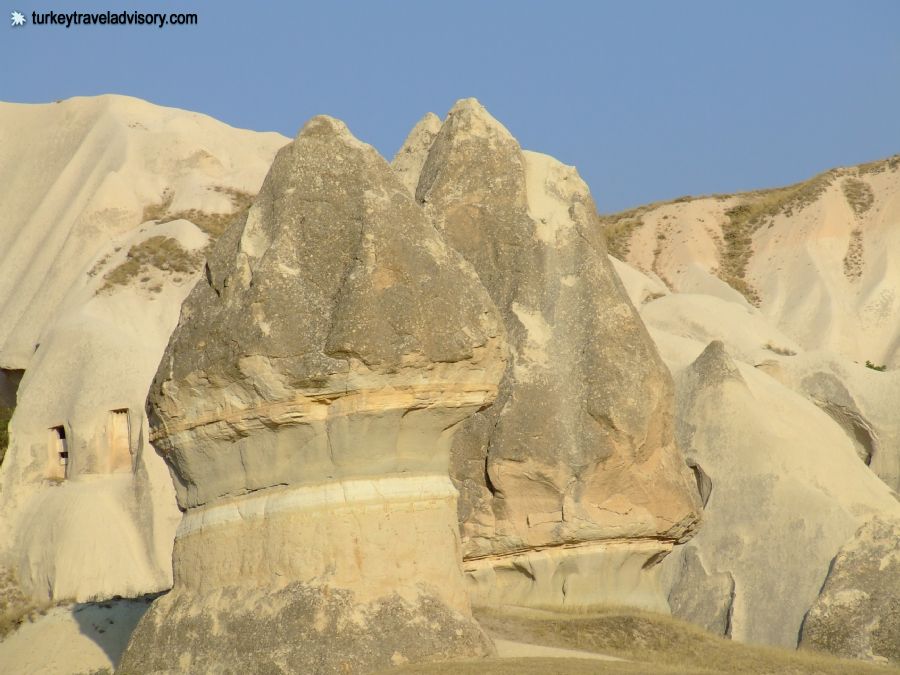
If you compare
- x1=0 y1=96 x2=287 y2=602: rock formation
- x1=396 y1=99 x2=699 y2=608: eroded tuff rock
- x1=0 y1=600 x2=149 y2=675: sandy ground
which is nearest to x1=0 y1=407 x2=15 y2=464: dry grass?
x1=0 y1=96 x2=287 y2=602: rock formation

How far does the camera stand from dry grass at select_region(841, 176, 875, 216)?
5500 cm

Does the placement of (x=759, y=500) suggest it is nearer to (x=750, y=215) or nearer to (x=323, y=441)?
(x=323, y=441)

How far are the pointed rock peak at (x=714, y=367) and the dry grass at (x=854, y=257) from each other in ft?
100

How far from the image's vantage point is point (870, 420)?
3009 cm

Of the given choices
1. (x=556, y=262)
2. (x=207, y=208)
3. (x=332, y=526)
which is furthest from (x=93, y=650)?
(x=207, y=208)

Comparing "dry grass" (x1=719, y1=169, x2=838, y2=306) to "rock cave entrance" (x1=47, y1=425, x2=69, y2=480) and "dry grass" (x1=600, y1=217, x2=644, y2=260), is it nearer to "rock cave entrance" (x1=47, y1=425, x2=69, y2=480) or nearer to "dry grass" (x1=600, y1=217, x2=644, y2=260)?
"dry grass" (x1=600, y1=217, x2=644, y2=260)

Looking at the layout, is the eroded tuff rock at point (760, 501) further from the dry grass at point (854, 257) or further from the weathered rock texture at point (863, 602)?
the dry grass at point (854, 257)

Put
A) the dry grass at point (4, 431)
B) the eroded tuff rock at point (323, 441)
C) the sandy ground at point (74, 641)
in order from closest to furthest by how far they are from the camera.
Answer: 1. the eroded tuff rock at point (323, 441)
2. the sandy ground at point (74, 641)
3. the dry grass at point (4, 431)

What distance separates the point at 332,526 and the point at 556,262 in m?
6.63

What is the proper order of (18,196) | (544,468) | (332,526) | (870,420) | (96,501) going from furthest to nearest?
(18,196) < (870,420) < (96,501) < (544,468) < (332,526)

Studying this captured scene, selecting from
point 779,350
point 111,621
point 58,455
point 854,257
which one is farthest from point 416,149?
point 854,257

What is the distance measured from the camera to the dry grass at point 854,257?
5291 centimetres

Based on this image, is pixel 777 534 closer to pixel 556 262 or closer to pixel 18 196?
pixel 556 262

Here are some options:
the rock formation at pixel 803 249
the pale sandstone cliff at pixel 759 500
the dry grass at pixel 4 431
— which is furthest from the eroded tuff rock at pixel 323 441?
the rock formation at pixel 803 249
